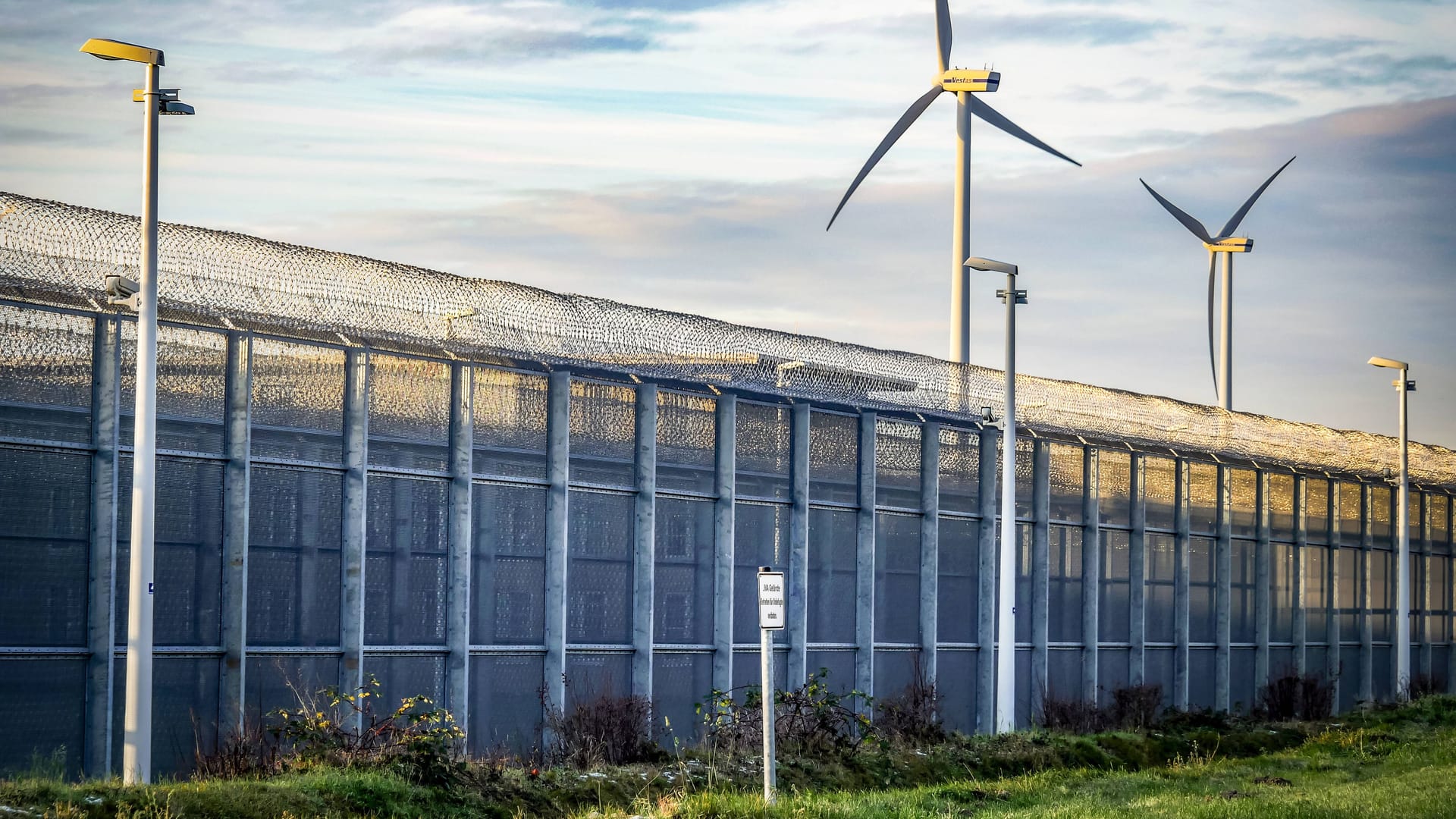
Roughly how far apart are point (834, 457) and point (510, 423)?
276 inches

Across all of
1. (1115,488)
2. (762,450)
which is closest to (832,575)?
(762,450)

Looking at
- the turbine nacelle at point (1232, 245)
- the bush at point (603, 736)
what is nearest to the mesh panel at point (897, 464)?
the bush at point (603, 736)

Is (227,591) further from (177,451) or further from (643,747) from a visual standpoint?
(643,747)

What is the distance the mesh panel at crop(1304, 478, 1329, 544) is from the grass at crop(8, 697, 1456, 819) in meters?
13.0

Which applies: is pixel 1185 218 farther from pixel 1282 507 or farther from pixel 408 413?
pixel 408 413

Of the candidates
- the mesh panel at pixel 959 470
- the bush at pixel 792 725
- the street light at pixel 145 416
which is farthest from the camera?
the mesh panel at pixel 959 470

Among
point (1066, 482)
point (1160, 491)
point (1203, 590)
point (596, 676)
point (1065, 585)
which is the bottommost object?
point (596, 676)

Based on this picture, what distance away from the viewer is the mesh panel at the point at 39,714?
17516 millimetres

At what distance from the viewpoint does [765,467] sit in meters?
26.2

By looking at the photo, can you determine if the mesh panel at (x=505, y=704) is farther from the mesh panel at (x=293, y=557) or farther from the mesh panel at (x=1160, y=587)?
the mesh panel at (x=1160, y=587)

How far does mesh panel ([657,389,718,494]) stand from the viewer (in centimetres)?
2450

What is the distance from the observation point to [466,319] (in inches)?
812

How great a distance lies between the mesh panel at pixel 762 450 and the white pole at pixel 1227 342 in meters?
26.1

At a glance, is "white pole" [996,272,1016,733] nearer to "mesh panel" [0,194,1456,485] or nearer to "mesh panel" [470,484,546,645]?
"mesh panel" [0,194,1456,485]
